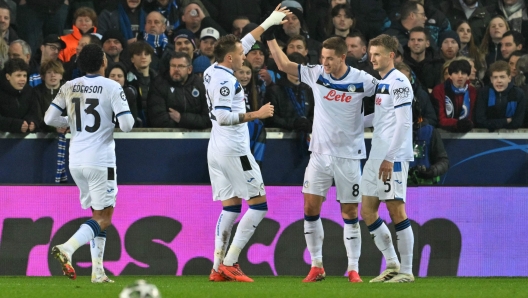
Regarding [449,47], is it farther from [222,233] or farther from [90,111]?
[90,111]

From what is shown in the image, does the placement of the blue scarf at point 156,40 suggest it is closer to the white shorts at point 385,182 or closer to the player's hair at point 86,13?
the player's hair at point 86,13

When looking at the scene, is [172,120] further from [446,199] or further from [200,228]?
[446,199]

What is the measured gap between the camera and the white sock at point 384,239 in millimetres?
11000

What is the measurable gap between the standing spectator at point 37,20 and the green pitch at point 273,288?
15.8ft

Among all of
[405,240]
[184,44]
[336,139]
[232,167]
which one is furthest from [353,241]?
[184,44]

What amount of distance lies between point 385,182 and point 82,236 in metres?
2.87

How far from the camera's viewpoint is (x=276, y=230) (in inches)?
504

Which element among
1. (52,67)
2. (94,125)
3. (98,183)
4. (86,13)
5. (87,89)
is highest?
(86,13)

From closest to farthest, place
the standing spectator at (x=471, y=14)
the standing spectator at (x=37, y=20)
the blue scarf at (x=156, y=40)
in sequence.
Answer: the blue scarf at (x=156, y=40), the standing spectator at (x=37, y=20), the standing spectator at (x=471, y=14)

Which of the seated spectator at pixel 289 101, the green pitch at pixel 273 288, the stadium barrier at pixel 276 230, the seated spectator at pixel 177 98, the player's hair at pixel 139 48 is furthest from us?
the player's hair at pixel 139 48

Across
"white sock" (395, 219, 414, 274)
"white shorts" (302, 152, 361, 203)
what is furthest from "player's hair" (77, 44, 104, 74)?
"white sock" (395, 219, 414, 274)

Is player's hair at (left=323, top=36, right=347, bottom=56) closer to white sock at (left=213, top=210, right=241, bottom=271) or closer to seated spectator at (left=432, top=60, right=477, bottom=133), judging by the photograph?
white sock at (left=213, top=210, right=241, bottom=271)

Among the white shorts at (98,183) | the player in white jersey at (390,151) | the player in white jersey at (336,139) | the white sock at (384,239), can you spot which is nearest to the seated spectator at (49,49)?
the white shorts at (98,183)

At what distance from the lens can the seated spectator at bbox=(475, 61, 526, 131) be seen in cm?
1391
